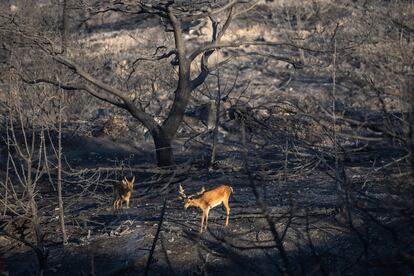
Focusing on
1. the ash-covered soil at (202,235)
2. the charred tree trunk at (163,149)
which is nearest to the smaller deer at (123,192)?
the ash-covered soil at (202,235)

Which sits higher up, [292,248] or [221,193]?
[221,193]

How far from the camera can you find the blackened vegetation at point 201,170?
6.11 metres

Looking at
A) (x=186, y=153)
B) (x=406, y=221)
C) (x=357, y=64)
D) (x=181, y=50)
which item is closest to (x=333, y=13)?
(x=357, y=64)

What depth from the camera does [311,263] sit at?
25.1 ft

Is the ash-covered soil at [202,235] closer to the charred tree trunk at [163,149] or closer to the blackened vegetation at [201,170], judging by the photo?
the blackened vegetation at [201,170]

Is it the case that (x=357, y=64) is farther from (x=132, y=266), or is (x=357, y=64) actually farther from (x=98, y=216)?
(x=132, y=266)

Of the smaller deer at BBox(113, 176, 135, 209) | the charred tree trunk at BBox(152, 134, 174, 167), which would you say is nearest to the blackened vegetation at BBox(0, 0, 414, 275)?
the charred tree trunk at BBox(152, 134, 174, 167)

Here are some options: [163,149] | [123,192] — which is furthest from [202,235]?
[163,149]

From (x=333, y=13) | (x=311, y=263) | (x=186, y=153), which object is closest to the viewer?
(x=311, y=263)

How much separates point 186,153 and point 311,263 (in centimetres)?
788

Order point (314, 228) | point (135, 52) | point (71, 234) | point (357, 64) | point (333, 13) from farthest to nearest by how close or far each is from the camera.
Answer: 1. point (333, 13)
2. point (135, 52)
3. point (357, 64)
4. point (71, 234)
5. point (314, 228)

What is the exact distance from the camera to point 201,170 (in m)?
12.0

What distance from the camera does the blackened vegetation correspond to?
6109 millimetres

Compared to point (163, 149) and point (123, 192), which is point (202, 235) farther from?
point (163, 149)
